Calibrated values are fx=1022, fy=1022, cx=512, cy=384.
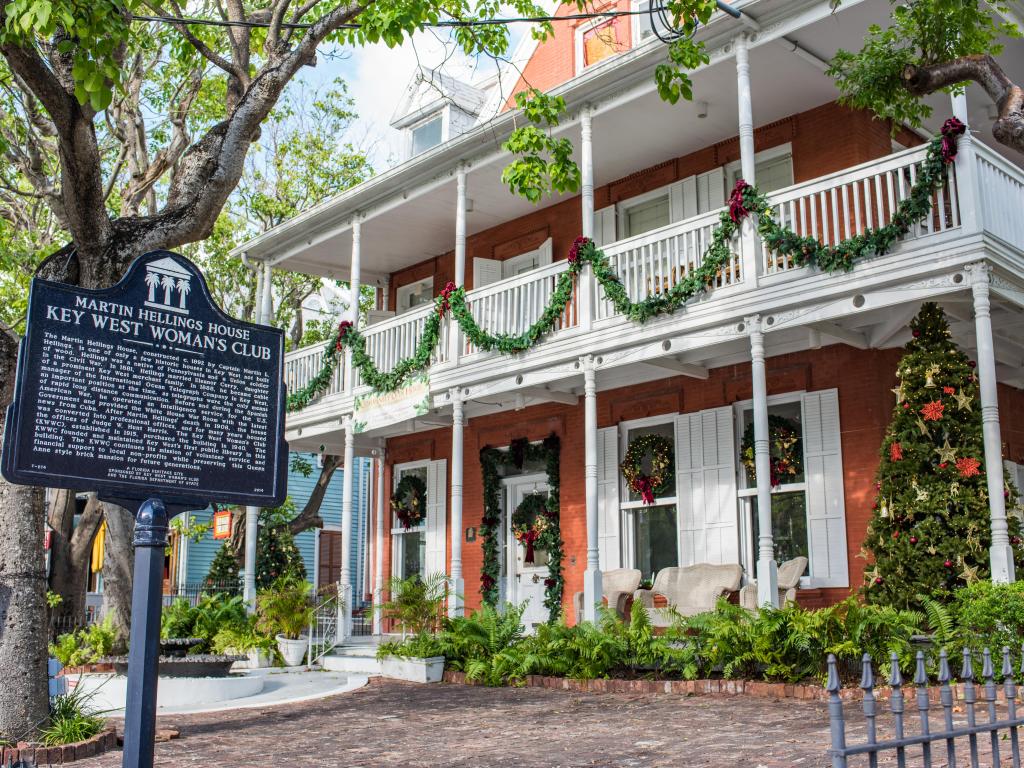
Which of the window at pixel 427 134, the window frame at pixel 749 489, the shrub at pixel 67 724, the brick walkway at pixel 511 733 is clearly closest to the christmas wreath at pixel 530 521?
the window frame at pixel 749 489

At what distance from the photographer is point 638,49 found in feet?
38.4

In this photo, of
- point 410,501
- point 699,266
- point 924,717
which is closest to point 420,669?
point 699,266

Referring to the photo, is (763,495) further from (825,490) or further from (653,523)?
(653,523)

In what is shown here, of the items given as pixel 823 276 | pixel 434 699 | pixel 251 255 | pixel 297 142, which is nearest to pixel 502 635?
pixel 434 699

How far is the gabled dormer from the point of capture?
778 inches

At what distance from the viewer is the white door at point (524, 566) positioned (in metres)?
15.1

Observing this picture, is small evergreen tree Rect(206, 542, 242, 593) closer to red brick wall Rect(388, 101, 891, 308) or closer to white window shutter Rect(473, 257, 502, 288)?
red brick wall Rect(388, 101, 891, 308)

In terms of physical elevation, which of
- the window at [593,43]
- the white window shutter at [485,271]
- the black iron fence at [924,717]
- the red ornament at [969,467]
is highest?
the window at [593,43]

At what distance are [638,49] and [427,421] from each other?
272 inches

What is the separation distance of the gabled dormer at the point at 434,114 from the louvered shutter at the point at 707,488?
29.2 ft

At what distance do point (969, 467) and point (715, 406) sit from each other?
4.57 meters

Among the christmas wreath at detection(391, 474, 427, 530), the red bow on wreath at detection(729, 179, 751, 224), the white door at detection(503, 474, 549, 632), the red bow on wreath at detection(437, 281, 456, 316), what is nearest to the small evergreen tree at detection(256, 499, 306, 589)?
the christmas wreath at detection(391, 474, 427, 530)

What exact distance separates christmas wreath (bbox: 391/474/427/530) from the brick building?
17 cm

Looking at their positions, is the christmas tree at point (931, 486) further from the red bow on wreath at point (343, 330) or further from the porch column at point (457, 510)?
the red bow on wreath at point (343, 330)
